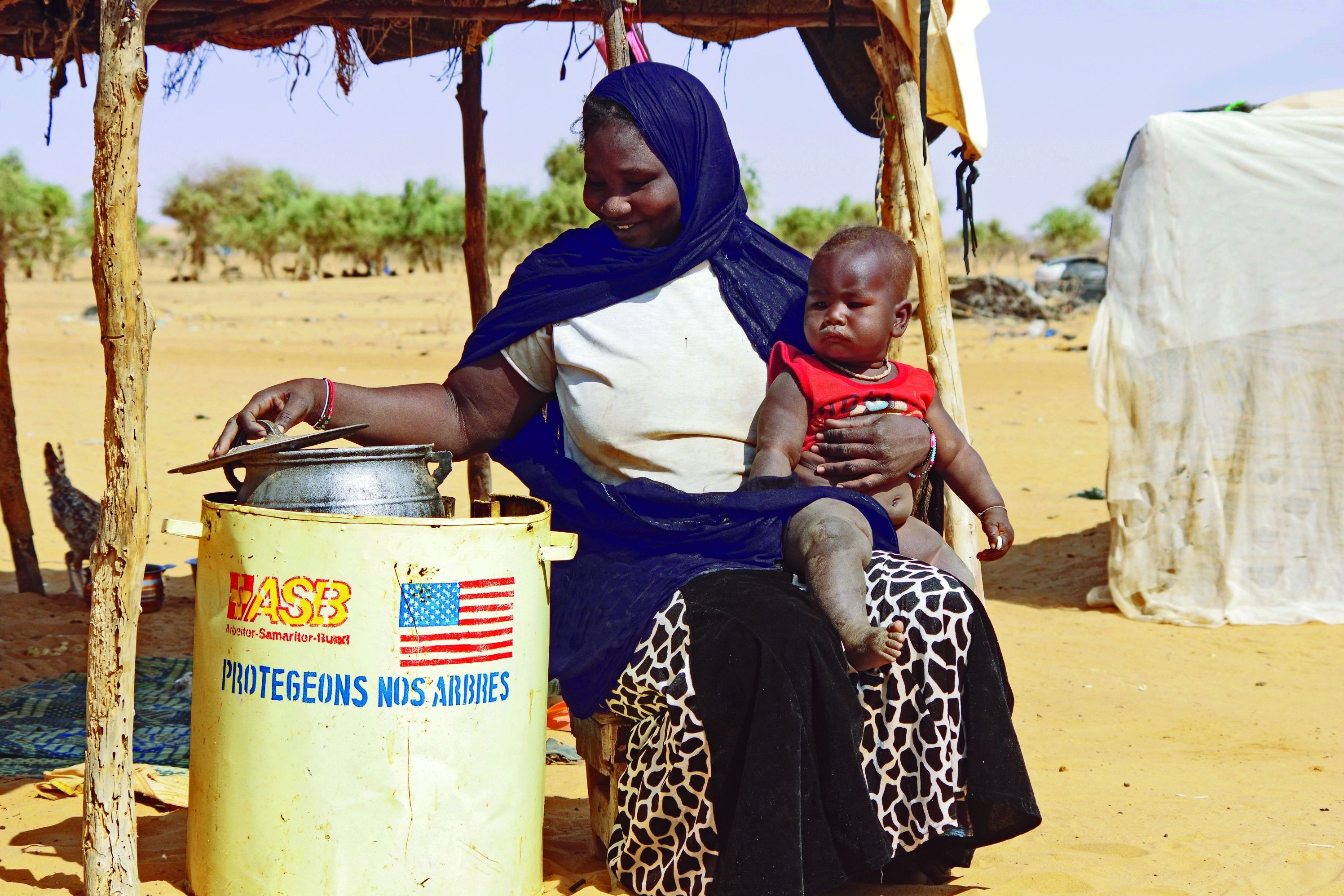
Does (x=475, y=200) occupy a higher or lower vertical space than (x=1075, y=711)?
higher

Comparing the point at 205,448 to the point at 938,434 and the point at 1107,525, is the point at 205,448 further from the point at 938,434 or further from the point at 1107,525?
the point at 938,434

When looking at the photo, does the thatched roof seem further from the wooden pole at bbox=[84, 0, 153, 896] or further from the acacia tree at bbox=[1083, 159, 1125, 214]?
the acacia tree at bbox=[1083, 159, 1125, 214]

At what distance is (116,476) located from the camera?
2.54m

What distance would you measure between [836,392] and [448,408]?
979 millimetres

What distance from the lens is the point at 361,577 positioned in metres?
2.31

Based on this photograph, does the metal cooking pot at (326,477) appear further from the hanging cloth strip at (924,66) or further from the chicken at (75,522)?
the chicken at (75,522)

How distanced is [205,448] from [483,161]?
5.65 metres

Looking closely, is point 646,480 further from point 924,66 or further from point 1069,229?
point 1069,229

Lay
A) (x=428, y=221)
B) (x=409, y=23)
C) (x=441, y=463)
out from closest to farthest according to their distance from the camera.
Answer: (x=441, y=463), (x=409, y=23), (x=428, y=221)

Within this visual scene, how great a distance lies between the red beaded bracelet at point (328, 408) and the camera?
9.33 feet

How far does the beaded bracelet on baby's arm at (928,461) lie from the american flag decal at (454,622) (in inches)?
43.4

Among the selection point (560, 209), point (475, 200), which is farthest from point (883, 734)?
point (560, 209)

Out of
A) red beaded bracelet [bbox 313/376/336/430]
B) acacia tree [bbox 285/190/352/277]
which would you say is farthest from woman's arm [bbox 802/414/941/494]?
acacia tree [bbox 285/190/352/277]

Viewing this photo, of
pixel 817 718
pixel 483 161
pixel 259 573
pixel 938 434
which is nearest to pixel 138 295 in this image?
pixel 259 573
